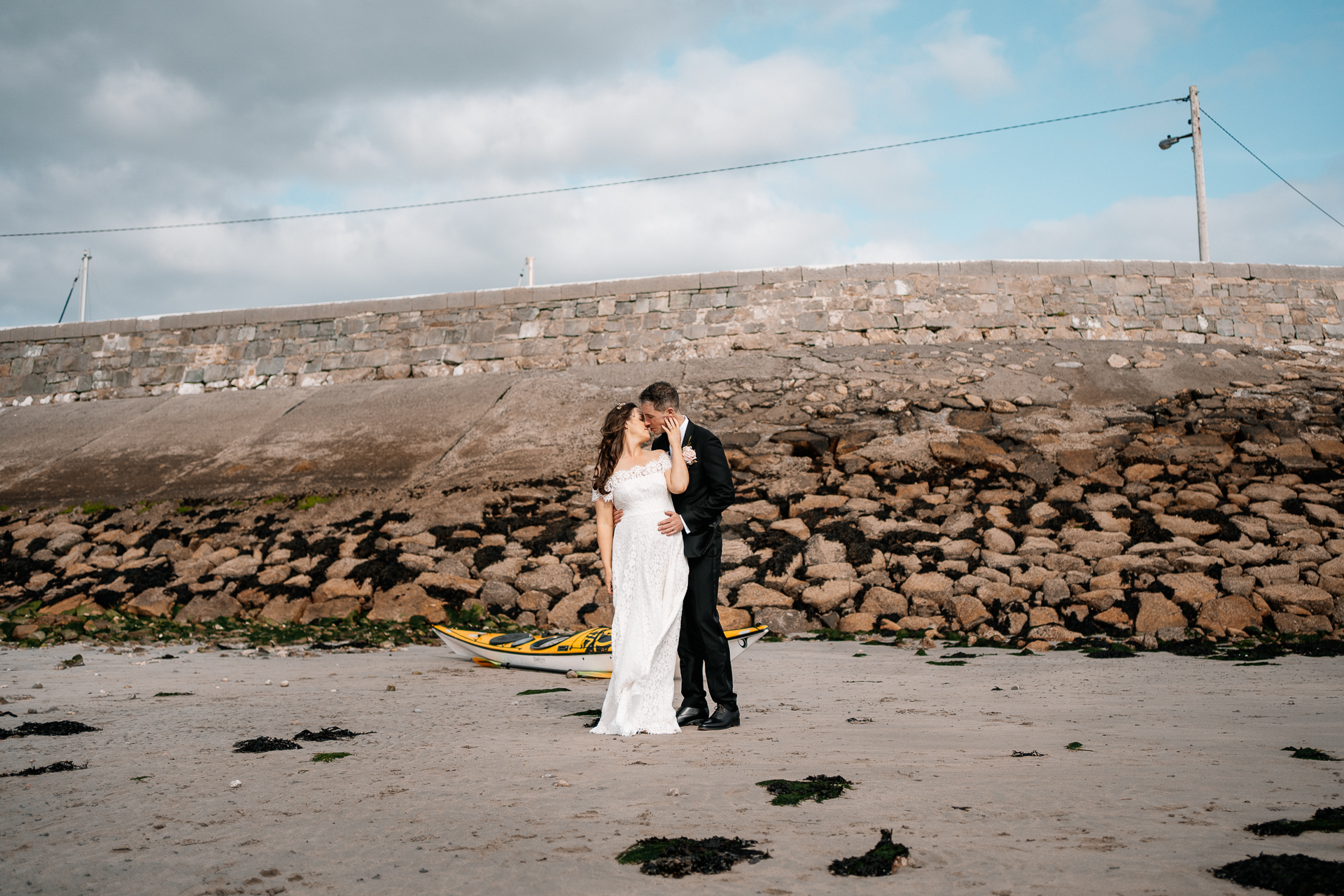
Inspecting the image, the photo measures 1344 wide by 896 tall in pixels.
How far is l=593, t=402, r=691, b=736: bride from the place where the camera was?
4.11 meters

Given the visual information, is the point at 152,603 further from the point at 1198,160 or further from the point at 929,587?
the point at 1198,160

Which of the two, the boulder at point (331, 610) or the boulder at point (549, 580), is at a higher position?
the boulder at point (549, 580)

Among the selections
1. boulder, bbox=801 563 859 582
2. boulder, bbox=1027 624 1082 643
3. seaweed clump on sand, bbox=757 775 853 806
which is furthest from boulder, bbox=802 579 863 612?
seaweed clump on sand, bbox=757 775 853 806

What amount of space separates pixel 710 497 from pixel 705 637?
0.68 m

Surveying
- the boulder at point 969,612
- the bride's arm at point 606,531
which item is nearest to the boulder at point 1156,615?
the boulder at point 969,612

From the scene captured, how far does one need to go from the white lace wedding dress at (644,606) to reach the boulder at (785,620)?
13.3 ft

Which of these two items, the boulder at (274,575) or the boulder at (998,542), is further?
the boulder at (274,575)

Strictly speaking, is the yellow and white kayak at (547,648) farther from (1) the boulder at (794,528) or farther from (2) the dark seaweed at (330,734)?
(1) the boulder at (794,528)

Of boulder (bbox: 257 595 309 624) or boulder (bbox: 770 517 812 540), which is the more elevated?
boulder (bbox: 770 517 812 540)

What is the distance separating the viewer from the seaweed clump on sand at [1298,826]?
228 centimetres

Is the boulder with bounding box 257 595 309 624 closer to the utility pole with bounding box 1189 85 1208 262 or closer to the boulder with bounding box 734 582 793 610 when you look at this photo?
the boulder with bounding box 734 582 793 610

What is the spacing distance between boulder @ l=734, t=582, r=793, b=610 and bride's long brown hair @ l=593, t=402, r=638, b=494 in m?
4.40

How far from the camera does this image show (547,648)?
6.22m

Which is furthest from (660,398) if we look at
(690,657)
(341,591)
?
(341,591)
